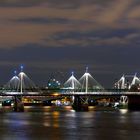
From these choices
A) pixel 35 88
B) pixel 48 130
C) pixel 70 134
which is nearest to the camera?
pixel 70 134

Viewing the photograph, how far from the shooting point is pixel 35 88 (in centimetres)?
19462

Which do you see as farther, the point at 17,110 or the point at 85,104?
the point at 85,104

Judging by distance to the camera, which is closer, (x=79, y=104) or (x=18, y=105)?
(x=18, y=105)

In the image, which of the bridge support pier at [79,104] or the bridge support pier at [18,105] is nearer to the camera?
the bridge support pier at [18,105]

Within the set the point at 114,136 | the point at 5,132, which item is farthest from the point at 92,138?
the point at 5,132

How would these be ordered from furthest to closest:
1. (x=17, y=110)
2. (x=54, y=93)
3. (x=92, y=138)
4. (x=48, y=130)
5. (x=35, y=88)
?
(x=35, y=88)
(x=54, y=93)
(x=17, y=110)
(x=48, y=130)
(x=92, y=138)

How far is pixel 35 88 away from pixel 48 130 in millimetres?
119109

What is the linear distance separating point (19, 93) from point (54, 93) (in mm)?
10668

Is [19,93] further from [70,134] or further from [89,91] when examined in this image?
[70,134]

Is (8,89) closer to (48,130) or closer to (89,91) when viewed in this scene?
(89,91)

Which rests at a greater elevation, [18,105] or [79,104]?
[79,104]

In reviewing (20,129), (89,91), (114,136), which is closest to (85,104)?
(89,91)

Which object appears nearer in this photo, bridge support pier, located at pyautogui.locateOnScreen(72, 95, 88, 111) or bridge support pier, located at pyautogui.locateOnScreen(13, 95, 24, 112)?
bridge support pier, located at pyautogui.locateOnScreen(13, 95, 24, 112)

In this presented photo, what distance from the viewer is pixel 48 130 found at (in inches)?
2982
